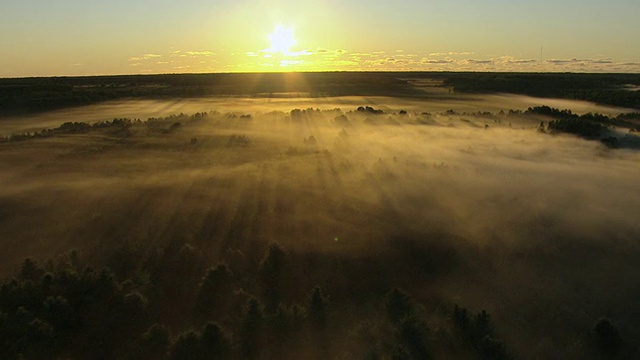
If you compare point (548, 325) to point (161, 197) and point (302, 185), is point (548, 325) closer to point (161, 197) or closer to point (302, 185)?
point (302, 185)

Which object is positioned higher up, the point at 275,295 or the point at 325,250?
the point at 325,250

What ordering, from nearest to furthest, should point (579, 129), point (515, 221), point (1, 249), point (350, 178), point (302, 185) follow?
point (1, 249) → point (515, 221) → point (302, 185) → point (350, 178) → point (579, 129)

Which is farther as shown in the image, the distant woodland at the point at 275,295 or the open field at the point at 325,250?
the open field at the point at 325,250

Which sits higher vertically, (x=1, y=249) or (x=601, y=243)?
(x=1, y=249)

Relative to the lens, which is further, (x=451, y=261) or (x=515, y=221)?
(x=515, y=221)

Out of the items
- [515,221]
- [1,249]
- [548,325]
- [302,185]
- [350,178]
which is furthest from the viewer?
[350,178]

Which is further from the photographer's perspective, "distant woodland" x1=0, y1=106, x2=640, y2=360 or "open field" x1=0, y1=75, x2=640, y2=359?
"open field" x1=0, y1=75, x2=640, y2=359

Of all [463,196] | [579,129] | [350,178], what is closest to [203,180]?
[350,178]
